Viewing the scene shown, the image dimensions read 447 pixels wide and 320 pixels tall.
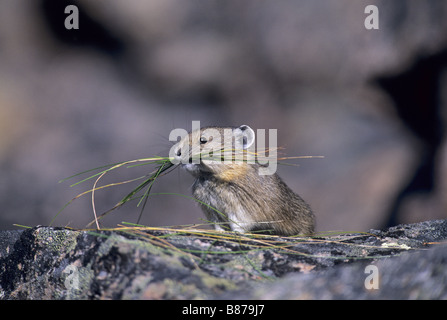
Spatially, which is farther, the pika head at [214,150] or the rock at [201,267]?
the pika head at [214,150]

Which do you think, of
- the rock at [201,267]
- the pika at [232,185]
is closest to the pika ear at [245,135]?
the pika at [232,185]

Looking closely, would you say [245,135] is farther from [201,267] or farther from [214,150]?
[201,267]

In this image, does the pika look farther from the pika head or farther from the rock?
the rock

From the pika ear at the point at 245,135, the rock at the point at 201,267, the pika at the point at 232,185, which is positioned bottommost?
the rock at the point at 201,267

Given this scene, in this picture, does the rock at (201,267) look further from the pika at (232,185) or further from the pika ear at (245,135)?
the pika ear at (245,135)

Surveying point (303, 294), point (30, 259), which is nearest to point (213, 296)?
point (303, 294)

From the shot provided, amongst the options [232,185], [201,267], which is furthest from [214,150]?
[201,267]

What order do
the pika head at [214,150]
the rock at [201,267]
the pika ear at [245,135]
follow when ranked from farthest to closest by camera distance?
the pika ear at [245,135] → the pika head at [214,150] → the rock at [201,267]
